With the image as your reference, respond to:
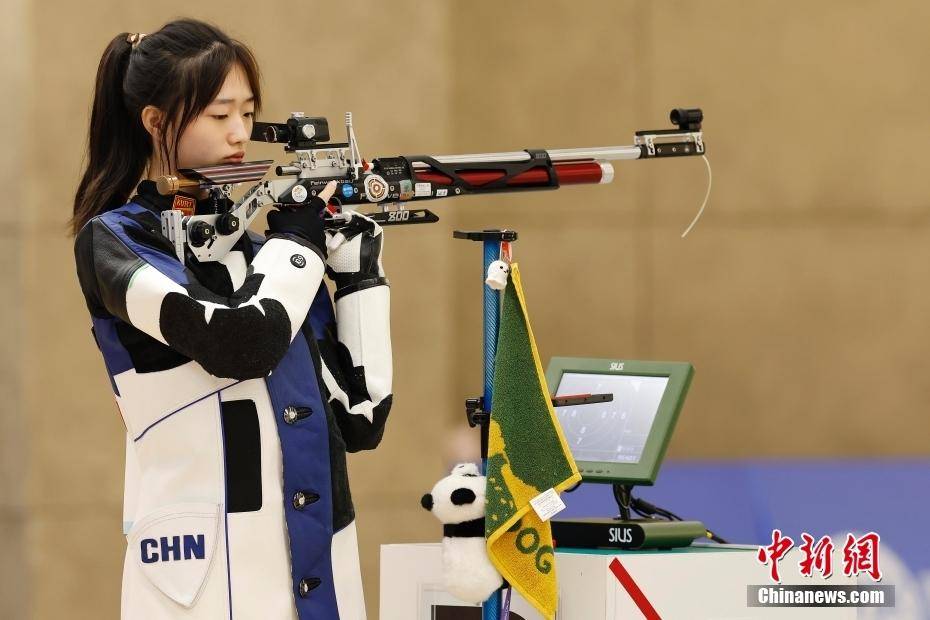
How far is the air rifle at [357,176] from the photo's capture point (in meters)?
1.87

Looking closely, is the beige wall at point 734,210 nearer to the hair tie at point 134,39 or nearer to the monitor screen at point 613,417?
the monitor screen at point 613,417

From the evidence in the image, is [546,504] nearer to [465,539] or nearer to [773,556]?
[465,539]

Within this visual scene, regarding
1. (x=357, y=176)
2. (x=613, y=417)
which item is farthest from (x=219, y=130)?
(x=613, y=417)

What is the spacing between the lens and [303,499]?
1.81 meters

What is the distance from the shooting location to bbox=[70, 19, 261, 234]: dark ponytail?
191cm

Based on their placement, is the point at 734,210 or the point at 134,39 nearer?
the point at 134,39

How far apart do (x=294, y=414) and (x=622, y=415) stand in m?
0.74

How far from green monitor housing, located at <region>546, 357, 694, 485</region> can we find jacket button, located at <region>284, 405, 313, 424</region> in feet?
2.09

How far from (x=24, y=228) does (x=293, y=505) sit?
234 centimetres

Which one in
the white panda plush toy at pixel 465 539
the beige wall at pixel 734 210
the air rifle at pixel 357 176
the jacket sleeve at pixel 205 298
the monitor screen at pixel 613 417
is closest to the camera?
the jacket sleeve at pixel 205 298

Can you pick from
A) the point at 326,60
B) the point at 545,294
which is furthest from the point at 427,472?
the point at 326,60

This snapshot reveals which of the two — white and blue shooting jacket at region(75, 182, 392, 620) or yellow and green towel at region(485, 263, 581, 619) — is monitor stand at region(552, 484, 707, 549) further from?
white and blue shooting jacket at region(75, 182, 392, 620)

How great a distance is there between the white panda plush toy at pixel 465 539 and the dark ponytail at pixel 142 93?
65cm

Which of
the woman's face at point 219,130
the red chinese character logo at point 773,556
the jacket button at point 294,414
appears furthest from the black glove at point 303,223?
the red chinese character logo at point 773,556
